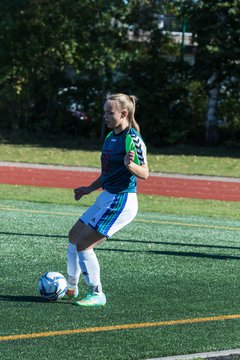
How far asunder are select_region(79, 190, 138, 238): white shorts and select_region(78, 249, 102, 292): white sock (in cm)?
22

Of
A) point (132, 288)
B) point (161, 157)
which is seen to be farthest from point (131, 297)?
point (161, 157)

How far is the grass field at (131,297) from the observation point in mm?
6277

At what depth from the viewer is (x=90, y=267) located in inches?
293

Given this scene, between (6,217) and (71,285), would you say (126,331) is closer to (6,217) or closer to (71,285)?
(71,285)

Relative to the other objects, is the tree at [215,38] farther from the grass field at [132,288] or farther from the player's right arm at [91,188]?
the player's right arm at [91,188]

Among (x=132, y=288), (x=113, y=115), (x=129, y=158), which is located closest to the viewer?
(x=129, y=158)

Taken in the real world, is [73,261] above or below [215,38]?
below

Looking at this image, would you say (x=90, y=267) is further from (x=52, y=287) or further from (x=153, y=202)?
(x=153, y=202)

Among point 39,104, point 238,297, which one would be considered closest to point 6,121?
point 39,104

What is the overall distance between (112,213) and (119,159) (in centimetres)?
45

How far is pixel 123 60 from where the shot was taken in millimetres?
32281

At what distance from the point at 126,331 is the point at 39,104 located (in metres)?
27.8

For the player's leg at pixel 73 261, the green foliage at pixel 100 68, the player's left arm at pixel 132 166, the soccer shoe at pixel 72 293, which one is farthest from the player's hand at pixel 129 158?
the green foliage at pixel 100 68

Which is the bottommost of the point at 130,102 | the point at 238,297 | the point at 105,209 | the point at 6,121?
the point at 6,121
